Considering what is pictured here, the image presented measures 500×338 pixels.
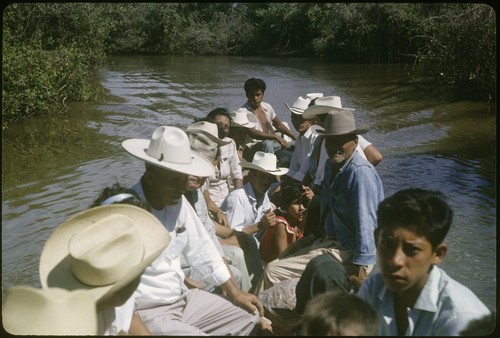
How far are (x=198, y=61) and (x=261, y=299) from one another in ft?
101

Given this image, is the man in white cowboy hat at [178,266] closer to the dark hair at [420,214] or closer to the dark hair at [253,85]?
the dark hair at [420,214]

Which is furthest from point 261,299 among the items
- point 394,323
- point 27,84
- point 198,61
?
point 198,61

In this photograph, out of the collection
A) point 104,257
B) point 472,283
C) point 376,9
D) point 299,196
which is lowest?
point 472,283

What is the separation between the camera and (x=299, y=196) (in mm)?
4711

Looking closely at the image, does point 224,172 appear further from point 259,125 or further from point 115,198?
point 115,198

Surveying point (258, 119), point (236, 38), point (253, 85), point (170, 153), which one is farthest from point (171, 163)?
point (236, 38)

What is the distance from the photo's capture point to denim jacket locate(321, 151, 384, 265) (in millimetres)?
3615

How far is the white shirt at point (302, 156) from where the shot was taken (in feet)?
20.6

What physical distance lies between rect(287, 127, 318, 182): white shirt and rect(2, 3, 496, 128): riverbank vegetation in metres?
6.87

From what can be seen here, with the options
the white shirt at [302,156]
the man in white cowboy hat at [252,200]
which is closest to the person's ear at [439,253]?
the man in white cowboy hat at [252,200]

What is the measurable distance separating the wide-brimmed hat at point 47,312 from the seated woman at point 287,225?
242 cm

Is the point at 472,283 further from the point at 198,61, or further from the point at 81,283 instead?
the point at 198,61

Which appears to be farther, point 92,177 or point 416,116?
point 416,116

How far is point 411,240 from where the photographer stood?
245cm
